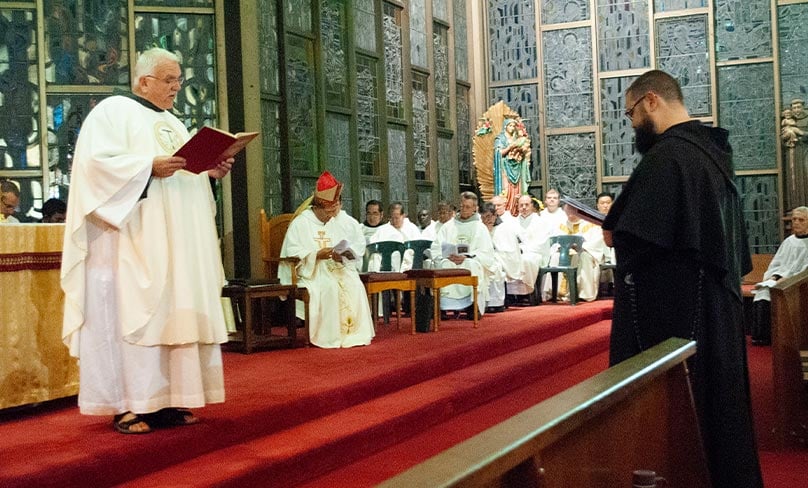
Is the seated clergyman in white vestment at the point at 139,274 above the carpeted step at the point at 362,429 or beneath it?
above

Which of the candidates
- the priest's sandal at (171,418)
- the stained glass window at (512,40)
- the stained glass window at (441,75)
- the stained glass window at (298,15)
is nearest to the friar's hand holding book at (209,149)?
the priest's sandal at (171,418)

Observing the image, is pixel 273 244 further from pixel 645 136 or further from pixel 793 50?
pixel 793 50

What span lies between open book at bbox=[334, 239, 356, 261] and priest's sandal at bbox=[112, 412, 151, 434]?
3428 mm

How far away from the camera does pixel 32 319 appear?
485 cm

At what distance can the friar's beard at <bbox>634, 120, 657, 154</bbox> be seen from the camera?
3502 millimetres

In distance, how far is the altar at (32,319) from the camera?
15.4ft

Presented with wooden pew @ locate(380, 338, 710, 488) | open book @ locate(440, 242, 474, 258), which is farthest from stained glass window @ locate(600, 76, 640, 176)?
wooden pew @ locate(380, 338, 710, 488)

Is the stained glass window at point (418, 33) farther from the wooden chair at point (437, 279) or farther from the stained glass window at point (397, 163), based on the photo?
the wooden chair at point (437, 279)

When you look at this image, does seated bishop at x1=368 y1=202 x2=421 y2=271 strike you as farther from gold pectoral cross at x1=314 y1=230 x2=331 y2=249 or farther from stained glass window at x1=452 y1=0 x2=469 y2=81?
stained glass window at x1=452 y1=0 x2=469 y2=81

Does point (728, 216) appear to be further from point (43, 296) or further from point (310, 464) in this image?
point (43, 296)

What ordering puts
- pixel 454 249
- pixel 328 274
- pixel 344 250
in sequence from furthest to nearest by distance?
pixel 454 249, pixel 328 274, pixel 344 250

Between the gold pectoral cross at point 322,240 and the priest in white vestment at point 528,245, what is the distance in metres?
3.67

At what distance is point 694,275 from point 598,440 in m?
1.50

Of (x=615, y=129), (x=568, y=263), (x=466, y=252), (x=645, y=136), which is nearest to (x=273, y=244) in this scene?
→ (x=466, y=252)
